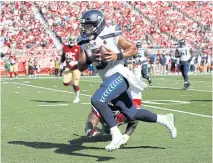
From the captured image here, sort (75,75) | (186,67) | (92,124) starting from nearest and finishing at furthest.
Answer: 1. (92,124)
2. (75,75)
3. (186,67)

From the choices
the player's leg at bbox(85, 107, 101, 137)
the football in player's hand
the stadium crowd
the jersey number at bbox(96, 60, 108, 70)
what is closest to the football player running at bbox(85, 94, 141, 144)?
the player's leg at bbox(85, 107, 101, 137)

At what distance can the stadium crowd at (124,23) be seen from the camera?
1463 inches

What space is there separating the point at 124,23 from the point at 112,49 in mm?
35718

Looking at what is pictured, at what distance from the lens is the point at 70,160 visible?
19.6ft

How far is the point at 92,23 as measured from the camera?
20.8 ft

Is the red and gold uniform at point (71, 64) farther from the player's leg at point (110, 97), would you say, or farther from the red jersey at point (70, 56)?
the player's leg at point (110, 97)

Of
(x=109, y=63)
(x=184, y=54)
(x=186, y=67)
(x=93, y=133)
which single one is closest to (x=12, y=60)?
(x=184, y=54)

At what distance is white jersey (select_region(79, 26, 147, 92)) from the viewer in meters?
6.33

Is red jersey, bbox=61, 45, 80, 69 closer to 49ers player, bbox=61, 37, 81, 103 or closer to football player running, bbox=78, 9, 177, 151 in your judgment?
49ers player, bbox=61, 37, 81, 103

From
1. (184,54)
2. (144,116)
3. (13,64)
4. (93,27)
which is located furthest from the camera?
(13,64)

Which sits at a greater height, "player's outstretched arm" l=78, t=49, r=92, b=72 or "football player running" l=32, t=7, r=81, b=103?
"player's outstretched arm" l=78, t=49, r=92, b=72

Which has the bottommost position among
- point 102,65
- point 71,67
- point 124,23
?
point 124,23

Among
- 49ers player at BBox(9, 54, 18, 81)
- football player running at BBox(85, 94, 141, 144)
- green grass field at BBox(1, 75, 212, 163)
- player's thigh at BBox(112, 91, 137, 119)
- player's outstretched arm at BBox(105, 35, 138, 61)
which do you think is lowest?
49ers player at BBox(9, 54, 18, 81)

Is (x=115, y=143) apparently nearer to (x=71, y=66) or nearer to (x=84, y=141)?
(x=84, y=141)
